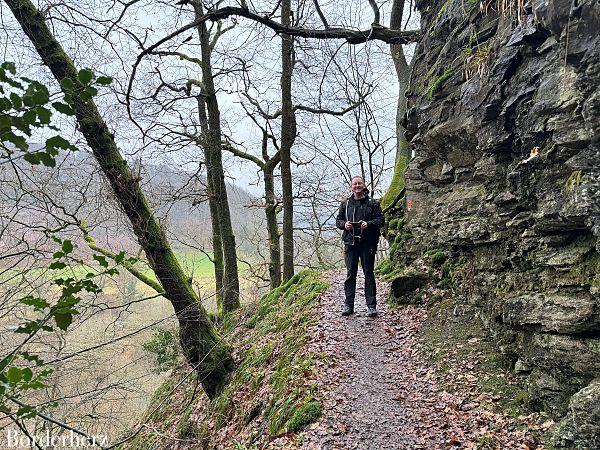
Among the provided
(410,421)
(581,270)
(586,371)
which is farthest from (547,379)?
(410,421)

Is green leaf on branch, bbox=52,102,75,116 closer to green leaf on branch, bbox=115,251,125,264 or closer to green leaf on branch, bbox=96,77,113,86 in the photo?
green leaf on branch, bbox=96,77,113,86

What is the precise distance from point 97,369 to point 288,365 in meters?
2.90

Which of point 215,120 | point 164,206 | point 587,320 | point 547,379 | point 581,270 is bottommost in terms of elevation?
point 547,379

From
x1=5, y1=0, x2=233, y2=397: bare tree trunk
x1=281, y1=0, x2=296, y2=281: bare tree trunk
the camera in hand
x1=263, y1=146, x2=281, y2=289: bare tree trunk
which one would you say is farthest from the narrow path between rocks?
x1=263, y1=146, x2=281, y2=289: bare tree trunk

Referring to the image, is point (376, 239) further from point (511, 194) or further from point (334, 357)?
point (511, 194)

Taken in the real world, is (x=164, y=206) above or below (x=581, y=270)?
above

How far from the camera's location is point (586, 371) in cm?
380

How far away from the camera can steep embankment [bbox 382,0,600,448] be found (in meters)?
3.71

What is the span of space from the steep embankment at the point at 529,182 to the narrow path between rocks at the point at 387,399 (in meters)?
0.78

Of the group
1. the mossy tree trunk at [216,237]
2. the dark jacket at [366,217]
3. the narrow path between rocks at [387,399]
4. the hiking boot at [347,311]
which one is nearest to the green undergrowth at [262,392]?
the narrow path between rocks at [387,399]

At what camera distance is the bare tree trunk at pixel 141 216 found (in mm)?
5606

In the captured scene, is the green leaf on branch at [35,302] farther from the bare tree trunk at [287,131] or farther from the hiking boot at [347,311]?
the bare tree trunk at [287,131]

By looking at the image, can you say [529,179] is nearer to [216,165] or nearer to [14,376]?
[14,376]

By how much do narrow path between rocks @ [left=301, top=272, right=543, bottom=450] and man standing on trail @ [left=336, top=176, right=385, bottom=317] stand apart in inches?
31.6
